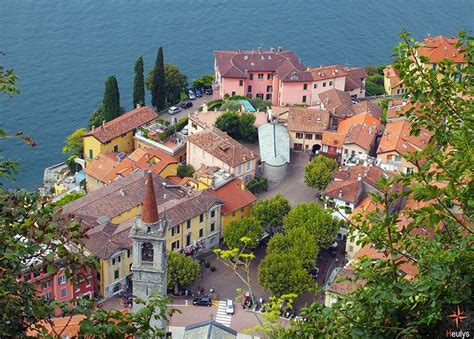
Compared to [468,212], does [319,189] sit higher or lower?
lower

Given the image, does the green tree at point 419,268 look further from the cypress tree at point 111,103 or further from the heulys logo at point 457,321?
the cypress tree at point 111,103

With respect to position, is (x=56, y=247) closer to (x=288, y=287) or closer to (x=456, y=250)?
(x=456, y=250)

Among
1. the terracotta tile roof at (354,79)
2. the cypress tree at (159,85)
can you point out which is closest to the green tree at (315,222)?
the terracotta tile roof at (354,79)

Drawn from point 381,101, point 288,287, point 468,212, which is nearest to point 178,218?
point 288,287

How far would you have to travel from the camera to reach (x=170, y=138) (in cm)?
5900

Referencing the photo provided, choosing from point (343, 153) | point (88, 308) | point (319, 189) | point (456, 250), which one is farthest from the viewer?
point (343, 153)

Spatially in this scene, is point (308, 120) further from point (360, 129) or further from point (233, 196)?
point (233, 196)

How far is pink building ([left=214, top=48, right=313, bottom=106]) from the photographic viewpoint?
6625 cm

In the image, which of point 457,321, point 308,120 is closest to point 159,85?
point 308,120

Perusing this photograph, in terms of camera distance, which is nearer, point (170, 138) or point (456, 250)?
point (456, 250)

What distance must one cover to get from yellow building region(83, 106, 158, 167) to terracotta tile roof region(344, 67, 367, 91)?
65.5 ft

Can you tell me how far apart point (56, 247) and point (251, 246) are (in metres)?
33.7

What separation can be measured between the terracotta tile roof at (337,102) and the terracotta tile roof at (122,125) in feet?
46.9

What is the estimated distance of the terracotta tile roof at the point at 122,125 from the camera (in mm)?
57094
